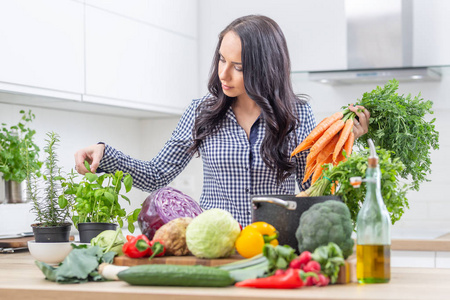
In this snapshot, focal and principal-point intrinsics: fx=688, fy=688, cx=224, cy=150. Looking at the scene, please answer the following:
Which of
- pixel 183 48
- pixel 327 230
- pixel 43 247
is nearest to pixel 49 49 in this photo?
pixel 183 48

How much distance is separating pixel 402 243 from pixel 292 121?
97 centimetres

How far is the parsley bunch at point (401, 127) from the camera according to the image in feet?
6.00

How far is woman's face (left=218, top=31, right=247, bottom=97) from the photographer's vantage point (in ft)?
6.74

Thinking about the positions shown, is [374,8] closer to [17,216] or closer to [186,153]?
[186,153]

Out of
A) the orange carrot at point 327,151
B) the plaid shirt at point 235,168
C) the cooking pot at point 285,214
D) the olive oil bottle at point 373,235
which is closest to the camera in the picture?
the olive oil bottle at point 373,235

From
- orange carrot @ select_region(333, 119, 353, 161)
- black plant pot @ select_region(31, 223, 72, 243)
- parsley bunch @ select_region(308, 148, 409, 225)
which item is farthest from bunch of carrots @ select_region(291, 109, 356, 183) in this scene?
black plant pot @ select_region(31, 223, 72, 243)

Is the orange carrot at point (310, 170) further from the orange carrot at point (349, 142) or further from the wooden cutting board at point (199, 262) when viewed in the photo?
the wooden cutting board at point (199, 262)

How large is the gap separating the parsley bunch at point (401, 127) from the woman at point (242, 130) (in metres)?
0.35

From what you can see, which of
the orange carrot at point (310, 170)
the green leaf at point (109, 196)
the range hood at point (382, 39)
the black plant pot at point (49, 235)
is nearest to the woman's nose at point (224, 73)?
the orange carrot at point (310, 170)

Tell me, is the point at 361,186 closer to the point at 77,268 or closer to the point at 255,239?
the point at 255,239

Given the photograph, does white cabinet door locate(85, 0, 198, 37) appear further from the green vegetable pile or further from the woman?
the green vegetable pile

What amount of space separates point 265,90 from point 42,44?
1.11 meters

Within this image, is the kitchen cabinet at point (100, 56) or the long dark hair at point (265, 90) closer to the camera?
the long dark hair at point (265, 90)

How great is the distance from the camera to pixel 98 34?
3133mm
